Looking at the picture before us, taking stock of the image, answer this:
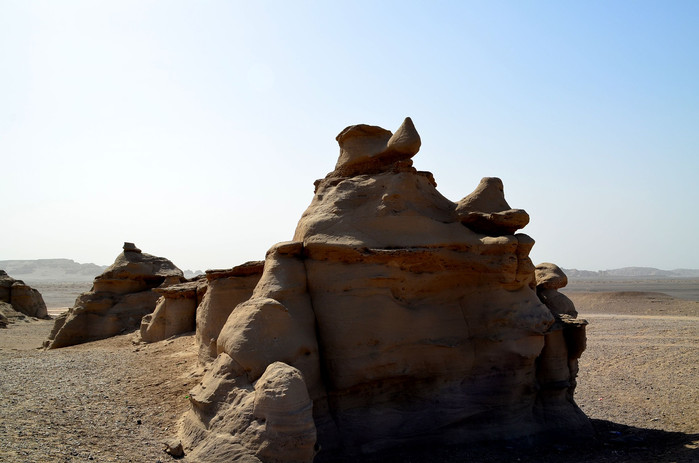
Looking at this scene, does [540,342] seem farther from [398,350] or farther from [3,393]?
[3,393]

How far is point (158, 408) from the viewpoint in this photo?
834 cm

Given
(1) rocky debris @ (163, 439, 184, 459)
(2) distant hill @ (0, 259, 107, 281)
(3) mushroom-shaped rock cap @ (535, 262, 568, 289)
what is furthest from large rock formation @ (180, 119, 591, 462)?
(2) distant hill @ (0, 259, 107, 281)

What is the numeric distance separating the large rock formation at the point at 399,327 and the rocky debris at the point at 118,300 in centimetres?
1069

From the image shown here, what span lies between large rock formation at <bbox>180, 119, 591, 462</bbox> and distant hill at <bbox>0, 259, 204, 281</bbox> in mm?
171362

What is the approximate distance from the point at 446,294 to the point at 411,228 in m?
1.17

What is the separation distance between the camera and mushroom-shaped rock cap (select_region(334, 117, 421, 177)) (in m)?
8.69

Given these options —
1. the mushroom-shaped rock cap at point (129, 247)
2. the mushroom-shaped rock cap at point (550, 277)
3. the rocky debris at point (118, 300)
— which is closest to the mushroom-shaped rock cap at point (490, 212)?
the mushroom-shaped rock cap at point (550, 277)

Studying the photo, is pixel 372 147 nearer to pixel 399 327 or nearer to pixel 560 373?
pixel 399 327

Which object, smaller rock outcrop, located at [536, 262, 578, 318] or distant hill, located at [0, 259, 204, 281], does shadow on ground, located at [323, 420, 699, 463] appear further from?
distant hill, located at [0, 259, 204, 281]

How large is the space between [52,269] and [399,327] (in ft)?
651

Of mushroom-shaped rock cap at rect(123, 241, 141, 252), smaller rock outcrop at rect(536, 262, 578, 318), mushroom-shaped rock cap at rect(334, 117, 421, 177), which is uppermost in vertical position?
mushroom-shaped rock cap at rect(334, 117, 421, 177)

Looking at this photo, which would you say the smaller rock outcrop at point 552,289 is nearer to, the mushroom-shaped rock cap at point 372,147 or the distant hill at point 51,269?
the mushroom-shaped rock cap at point 372,147

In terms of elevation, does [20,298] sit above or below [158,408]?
above

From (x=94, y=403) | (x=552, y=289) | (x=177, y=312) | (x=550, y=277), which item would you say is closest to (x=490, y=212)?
(x=550, y=277)
